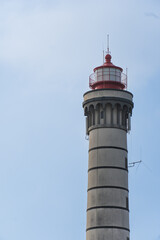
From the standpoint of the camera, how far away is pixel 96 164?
5612 centimetres

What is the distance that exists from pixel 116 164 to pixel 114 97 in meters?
5.56

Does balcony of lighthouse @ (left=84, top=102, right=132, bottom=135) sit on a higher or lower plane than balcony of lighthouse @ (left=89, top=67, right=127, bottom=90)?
lower

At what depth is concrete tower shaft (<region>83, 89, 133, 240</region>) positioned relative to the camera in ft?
179

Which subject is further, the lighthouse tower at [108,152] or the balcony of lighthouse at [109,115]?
the balcony of lighthouse at [109,115]

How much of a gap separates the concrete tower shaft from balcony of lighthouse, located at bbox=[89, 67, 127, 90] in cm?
105

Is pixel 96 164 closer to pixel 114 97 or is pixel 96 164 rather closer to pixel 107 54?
pixel 114 97

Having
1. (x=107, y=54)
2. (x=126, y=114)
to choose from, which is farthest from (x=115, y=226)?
(x=107, y=54)

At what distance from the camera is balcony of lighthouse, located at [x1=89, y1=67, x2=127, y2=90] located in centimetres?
5869

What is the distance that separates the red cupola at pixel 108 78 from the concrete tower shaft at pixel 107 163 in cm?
105

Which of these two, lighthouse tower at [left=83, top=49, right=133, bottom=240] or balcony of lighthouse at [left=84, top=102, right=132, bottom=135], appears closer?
lighthouse tower at [left=83, top=49, right=133, bottom=240]

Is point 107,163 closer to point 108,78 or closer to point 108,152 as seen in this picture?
point 108,152

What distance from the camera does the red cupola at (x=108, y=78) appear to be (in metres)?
58.7

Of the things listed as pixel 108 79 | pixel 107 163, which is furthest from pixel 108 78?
pixel 107 163

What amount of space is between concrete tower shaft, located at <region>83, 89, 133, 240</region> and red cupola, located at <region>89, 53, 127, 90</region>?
105 centimetres
